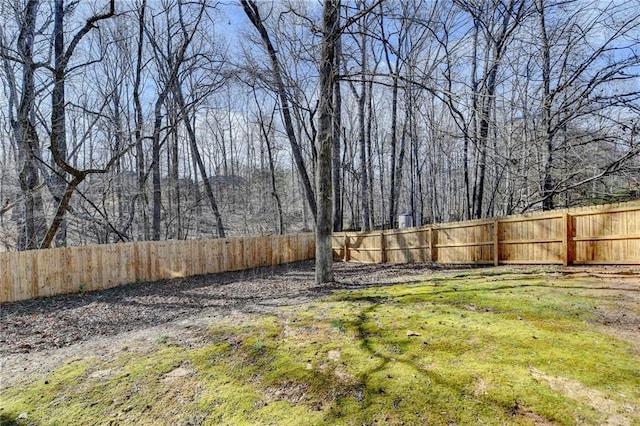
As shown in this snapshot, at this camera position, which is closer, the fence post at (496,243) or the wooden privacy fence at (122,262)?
the wooden privacy fence at (122,262)

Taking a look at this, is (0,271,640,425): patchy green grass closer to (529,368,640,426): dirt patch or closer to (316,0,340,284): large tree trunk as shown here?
(529,368,640,426): dirt patch

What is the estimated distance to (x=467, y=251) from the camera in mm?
9805

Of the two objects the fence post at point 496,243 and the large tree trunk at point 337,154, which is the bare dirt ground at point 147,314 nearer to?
the fence post at point 496,243

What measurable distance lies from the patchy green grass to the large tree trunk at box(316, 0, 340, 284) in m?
2.84

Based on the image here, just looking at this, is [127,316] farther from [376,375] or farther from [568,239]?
[568,239]

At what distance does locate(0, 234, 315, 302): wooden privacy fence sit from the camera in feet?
26.0

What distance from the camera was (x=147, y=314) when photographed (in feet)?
21.2

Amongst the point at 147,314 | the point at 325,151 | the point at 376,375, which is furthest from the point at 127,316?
the point at 376,375

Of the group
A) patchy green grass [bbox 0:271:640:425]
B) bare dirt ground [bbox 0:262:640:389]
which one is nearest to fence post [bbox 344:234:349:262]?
bare dirt ground [bbox 0:262:640:389]

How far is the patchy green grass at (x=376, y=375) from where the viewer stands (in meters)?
2.25

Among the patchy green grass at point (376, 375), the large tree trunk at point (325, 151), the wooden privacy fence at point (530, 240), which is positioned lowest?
the patchy green grass at point (376, 375)

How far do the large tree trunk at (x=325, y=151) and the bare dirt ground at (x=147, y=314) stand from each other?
0.67 metres

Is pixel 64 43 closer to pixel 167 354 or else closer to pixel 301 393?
pixel 167 354

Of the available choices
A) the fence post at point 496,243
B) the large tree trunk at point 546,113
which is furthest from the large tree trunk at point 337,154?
the large tree trunk at point 546,113
